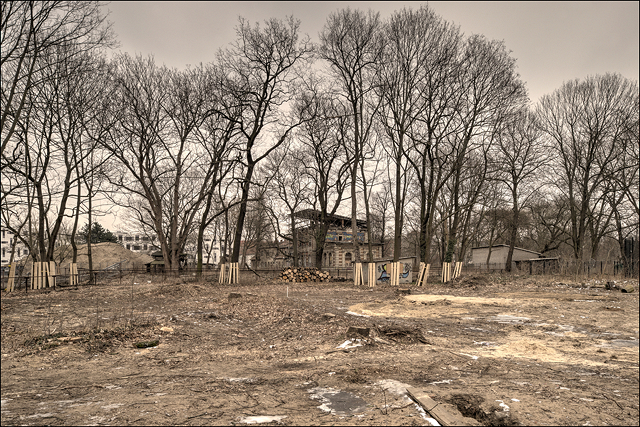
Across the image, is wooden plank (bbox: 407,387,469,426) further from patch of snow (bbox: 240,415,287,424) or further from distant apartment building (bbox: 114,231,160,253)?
distant apartment building (bbox: 114,231,160,253)

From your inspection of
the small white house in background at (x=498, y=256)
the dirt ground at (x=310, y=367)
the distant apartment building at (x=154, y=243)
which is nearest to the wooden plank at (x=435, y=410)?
the dirt ground at (x=310, y=367)

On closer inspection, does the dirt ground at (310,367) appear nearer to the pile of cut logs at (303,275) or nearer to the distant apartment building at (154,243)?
the pile of cut logs at (303,275)

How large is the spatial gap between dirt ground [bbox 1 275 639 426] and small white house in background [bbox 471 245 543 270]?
108 feet

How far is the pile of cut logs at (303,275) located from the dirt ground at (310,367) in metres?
16.7

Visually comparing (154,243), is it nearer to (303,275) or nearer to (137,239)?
(137,239)

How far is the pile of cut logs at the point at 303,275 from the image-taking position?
94.3 ft

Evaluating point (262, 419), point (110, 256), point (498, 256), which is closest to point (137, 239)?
point (110, 256)

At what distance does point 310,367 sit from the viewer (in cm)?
627

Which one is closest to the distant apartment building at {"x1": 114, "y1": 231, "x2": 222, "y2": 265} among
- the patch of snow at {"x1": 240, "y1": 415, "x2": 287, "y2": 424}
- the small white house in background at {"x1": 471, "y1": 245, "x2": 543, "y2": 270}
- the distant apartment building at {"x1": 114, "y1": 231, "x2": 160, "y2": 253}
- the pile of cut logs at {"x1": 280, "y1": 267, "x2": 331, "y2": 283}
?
the distant apartment building at {"x1": 114, "y1": 231, "x2": 160, "y2": 253}

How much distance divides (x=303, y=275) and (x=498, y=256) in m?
25.3

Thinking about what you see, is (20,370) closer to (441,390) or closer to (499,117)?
(441,390)

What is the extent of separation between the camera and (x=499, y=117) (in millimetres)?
25172

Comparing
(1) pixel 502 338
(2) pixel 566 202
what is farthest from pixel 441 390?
(2) pixel 566 202

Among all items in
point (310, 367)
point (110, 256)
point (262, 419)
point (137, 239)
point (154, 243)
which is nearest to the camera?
point (262, 419)
